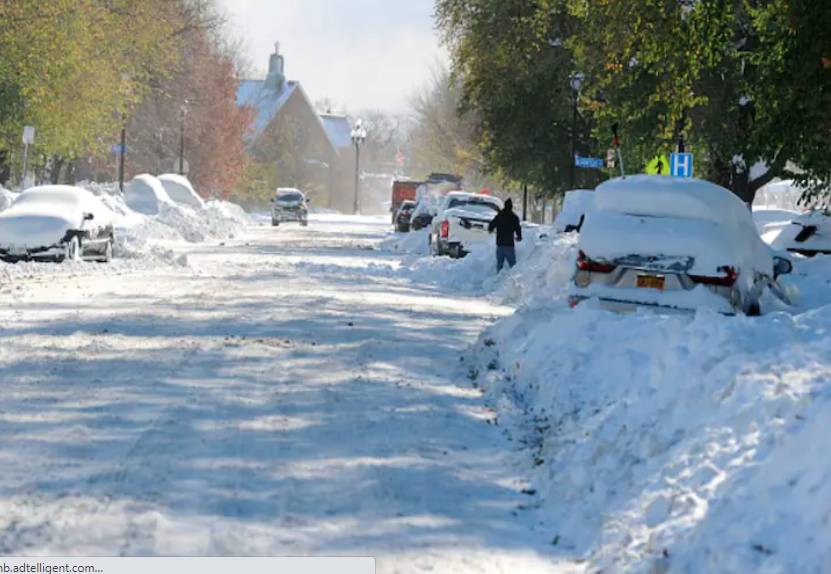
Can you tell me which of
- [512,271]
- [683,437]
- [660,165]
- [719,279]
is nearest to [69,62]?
[512,271]

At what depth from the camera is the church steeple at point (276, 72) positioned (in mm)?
121588

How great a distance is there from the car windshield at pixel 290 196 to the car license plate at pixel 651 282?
174 ft

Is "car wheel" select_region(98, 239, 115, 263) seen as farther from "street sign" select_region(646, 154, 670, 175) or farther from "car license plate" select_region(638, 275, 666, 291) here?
"car license plate" select_region(638, 275, 666, 291)

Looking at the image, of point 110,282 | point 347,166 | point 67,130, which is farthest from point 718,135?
point 347,166

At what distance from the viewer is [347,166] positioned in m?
136

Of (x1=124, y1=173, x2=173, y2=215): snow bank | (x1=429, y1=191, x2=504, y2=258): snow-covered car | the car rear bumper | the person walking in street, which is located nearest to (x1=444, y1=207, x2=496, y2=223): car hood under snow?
(x1=429, y1=191, x2=504, y2=258): snow-covered car

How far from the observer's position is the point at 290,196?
216ft

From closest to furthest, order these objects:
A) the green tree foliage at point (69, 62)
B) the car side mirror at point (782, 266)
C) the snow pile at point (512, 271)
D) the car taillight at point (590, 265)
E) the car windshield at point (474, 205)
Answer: the car taillight at point (590, 265) → the car side mirror at point (782, 266) → the snow pile at point (512, 271) → the car windshield at point (474, 205) → the green tree foliage at point (69, 62)

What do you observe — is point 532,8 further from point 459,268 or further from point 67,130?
point 67,130

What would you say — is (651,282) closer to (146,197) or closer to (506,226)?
(506,226)

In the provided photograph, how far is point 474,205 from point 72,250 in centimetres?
1176

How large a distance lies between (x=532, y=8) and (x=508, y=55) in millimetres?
1818

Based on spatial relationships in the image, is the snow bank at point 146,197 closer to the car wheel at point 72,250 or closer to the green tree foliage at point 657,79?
Result: the green tree foliage at point 657,79

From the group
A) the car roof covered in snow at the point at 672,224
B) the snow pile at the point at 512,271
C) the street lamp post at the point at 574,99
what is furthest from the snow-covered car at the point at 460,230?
the car roof covered in snow at the point at 672,224
